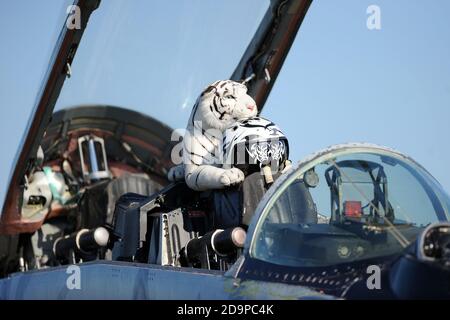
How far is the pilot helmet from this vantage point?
17.5ft

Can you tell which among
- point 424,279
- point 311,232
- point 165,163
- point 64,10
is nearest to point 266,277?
point 311,232

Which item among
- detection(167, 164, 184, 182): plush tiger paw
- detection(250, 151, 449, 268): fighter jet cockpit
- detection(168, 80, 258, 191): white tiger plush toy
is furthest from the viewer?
detection(167, 164, 184, 182): plush tiger paw

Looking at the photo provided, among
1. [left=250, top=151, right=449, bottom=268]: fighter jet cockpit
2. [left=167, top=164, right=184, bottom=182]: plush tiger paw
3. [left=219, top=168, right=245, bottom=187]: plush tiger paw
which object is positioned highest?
[left=167, top=164, right=184, bottom=182]: plush tiger paw

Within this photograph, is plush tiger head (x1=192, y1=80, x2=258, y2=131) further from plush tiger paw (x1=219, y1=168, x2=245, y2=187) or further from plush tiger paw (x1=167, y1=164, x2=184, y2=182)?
plush tiger paw (x1=219, y1=168, x2=245, y2=187)

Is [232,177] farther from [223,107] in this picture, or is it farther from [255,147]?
[223,107]

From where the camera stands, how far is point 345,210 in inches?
166

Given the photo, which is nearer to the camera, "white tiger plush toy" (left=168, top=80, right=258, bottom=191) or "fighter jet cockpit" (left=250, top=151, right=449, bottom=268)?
"fighter jet cockpit" (left=250, top=151, right=449, bottom=268)

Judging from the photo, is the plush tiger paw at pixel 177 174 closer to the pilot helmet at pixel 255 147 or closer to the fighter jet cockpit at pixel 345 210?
the pilot helmet at pixel 255 147

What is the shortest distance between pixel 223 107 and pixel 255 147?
2.59 feet

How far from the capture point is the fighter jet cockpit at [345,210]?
3963 millimetres

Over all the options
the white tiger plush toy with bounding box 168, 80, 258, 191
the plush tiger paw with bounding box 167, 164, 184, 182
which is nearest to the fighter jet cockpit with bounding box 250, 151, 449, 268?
the white tiger plush toy with bounding box 168, 80, 258, 191

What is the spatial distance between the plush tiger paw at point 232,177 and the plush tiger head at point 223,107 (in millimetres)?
755

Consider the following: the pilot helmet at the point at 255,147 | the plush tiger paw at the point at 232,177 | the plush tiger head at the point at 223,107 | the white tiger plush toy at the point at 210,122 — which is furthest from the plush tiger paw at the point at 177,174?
the plush tiger paw at the point at 232,177

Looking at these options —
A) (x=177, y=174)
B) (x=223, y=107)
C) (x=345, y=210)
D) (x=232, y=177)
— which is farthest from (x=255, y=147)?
(x=345, y=210)
